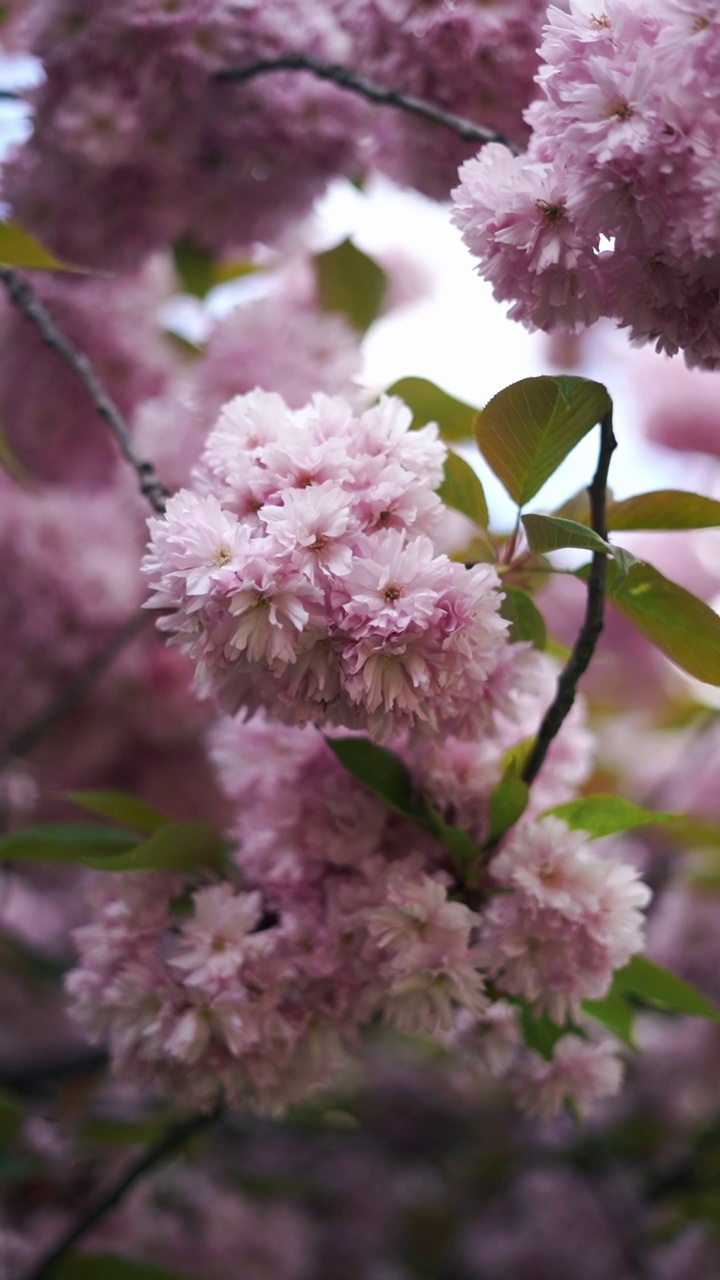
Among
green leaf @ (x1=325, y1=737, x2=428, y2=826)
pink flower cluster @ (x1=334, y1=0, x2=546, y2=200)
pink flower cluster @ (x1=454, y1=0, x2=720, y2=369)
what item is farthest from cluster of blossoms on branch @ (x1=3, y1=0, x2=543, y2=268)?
green leaf @ (x1=325, y1=737, x2=428, y2=826)

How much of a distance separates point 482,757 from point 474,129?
1.36ft

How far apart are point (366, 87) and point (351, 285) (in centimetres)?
45

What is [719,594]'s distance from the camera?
6.45 ft

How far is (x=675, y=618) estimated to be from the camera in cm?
56

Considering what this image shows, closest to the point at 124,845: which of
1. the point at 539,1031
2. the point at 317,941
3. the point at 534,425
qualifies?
the point at 317,941

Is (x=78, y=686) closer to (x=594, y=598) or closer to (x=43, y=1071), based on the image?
(x=43, y=1071)

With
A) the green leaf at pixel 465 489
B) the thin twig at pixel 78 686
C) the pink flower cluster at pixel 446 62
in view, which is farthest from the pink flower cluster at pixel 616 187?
the thin twig at pixel 78 686

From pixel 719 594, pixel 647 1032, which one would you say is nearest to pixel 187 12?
pixel 719 594

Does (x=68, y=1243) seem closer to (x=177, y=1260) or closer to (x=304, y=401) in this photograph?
(x=177, y=1260)

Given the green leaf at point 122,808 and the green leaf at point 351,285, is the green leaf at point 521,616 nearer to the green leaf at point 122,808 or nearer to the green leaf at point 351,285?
the green leaf at point 122,808

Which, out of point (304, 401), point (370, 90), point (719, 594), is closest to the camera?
point (370, 90)

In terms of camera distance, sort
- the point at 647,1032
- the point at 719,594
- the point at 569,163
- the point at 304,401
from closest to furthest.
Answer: the point at 569,163
the point at 304,401
the point at 647,1032
the point at 719,594

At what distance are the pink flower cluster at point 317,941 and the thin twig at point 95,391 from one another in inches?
6.3

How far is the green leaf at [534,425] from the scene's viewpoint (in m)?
0.51
